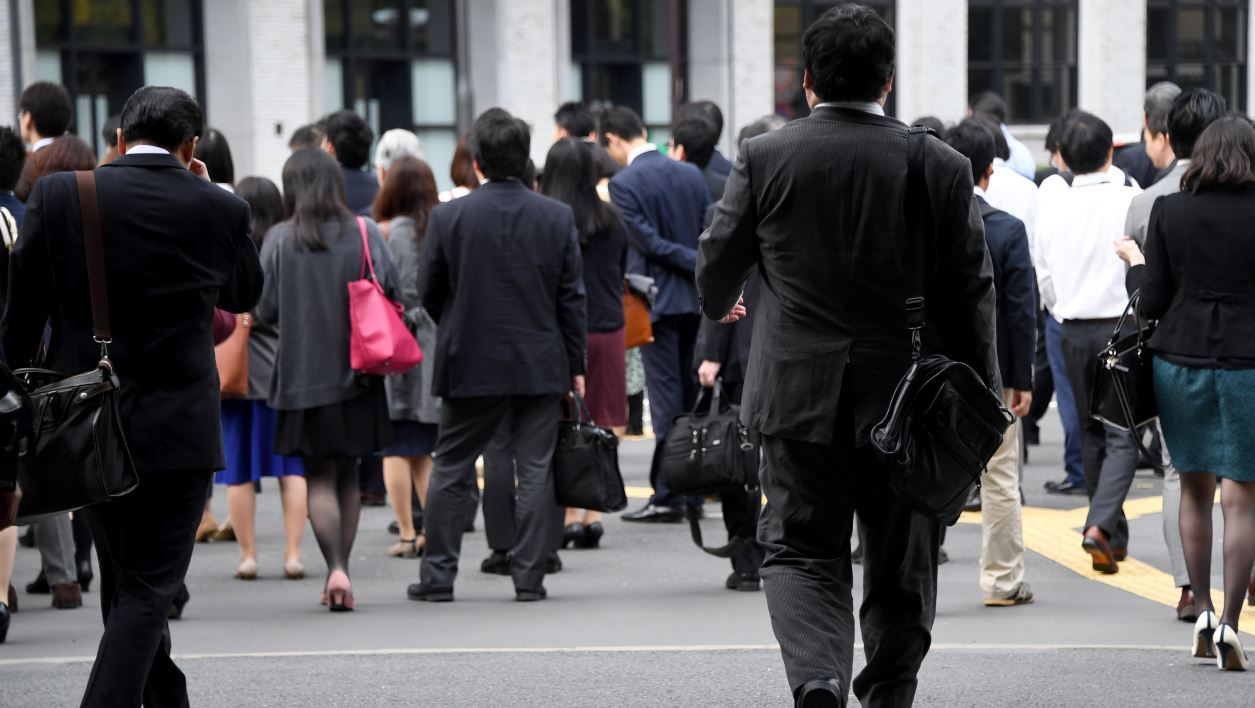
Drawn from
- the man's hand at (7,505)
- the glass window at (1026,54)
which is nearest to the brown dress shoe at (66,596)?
the man's hand at (7,505)

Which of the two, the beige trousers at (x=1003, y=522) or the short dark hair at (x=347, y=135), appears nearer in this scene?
the beige trousers at (x=1003, y=522)

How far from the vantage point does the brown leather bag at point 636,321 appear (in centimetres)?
1079

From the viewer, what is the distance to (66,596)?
331 inches

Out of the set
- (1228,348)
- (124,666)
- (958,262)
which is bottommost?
(124,666)

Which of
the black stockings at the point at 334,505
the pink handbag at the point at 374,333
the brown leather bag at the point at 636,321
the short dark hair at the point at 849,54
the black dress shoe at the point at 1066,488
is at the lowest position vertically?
the black dress shoe at the point at 1066,488

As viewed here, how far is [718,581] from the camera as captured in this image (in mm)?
8930

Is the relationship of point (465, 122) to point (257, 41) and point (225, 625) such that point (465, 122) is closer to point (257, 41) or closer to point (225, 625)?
point (257, 41)

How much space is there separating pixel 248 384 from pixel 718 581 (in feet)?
8.19

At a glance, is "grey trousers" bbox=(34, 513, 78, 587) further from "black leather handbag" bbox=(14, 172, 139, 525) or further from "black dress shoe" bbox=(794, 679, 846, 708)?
"black dress shoe" bbox=(794, 679, 846, 708)

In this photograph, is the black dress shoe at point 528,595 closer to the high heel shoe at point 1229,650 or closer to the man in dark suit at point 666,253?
the man in dark suit at point 666,253

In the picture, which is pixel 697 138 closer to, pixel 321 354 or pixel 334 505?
pixel 321 354

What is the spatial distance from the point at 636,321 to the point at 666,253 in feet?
1.49

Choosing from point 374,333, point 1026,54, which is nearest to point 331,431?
point 374,333

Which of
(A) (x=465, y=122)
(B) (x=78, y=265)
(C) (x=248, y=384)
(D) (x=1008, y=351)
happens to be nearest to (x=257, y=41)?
(A) (x=465, y=122)
